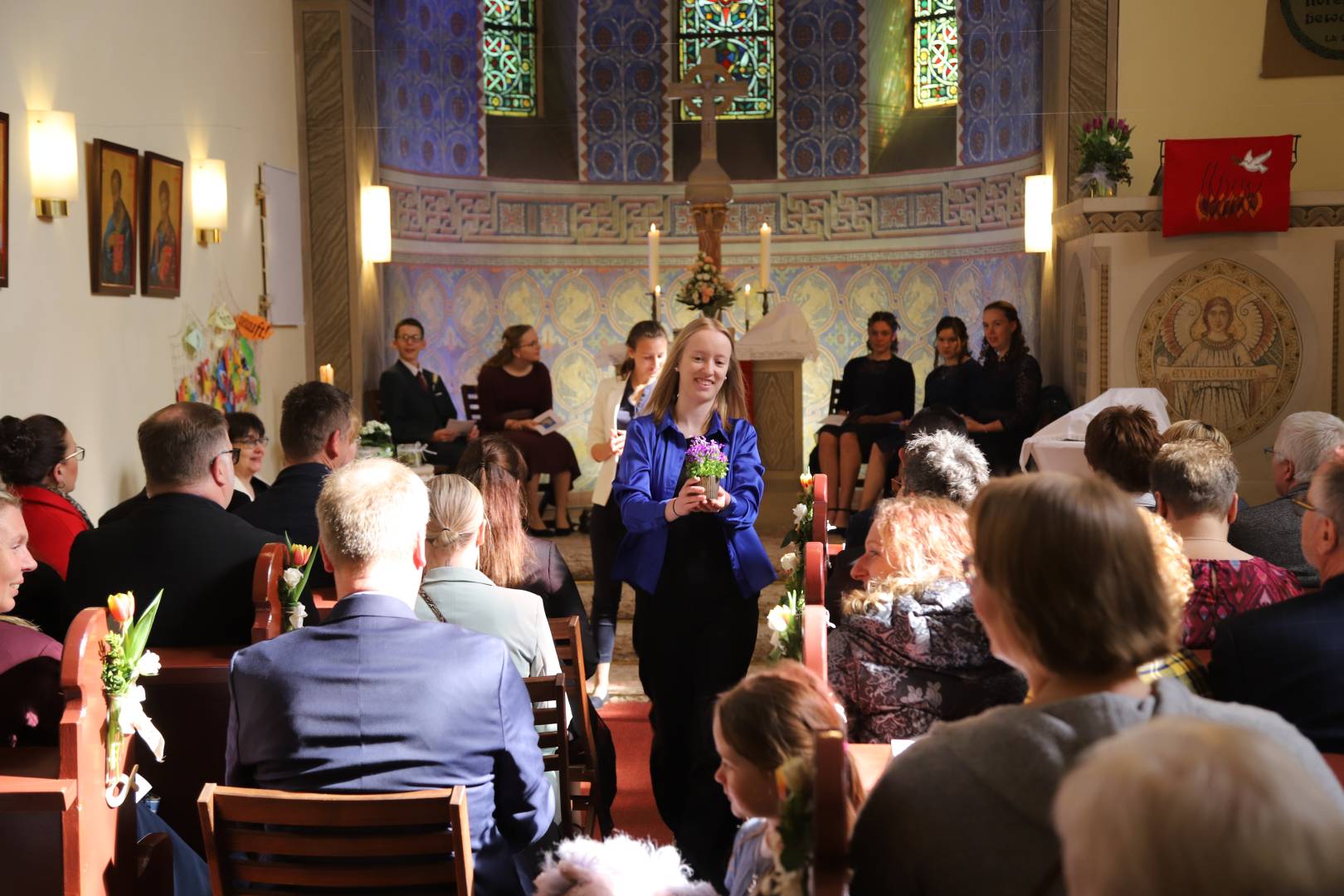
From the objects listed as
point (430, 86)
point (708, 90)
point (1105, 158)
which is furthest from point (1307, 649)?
point (430, 86)

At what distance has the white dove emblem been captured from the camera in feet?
22.8

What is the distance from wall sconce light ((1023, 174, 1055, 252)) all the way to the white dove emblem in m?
1.56

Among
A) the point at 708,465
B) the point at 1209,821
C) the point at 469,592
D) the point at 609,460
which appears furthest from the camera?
the point at 609,460

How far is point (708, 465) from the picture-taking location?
3303 mm

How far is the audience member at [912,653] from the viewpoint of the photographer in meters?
2.41

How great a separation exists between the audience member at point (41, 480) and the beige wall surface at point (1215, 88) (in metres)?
6.15

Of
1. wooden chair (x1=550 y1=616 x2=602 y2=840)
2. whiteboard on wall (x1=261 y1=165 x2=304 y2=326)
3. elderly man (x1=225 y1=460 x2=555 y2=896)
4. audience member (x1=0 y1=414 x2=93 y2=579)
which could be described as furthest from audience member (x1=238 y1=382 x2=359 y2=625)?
whiteboard on wall (x1=261 y1=165 x2=304 y2=326)

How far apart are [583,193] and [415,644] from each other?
937cm

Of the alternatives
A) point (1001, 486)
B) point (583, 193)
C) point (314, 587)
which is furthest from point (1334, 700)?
point (583, 193)

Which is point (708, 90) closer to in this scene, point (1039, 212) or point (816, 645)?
point (1039, 212)

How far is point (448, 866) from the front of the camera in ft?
6.41

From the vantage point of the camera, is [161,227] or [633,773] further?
[161,227]

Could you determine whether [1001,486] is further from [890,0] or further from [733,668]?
[890,0]

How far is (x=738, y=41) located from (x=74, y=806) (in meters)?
10.1
